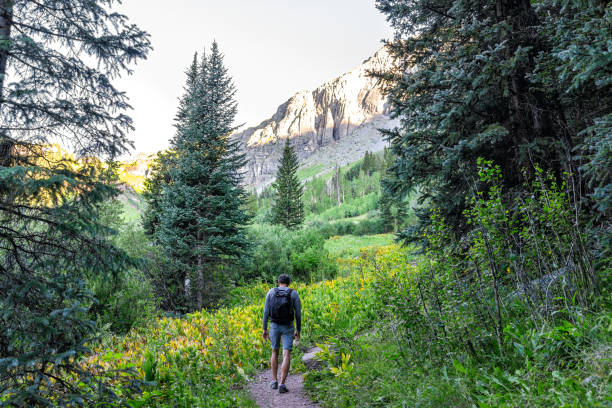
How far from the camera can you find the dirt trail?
4.90 metres

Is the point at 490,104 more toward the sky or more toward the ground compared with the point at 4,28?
more toward the ground

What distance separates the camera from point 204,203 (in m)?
13.4

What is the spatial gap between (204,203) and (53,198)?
9441mm

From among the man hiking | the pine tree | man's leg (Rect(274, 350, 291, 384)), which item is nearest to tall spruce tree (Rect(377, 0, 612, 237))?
the man hiking

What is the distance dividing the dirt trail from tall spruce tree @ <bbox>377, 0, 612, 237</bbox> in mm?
4016

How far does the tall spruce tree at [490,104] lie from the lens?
5086 mm

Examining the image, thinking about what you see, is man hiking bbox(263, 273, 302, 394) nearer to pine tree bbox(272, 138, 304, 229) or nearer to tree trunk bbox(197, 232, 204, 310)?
tree trunk bbox(197, 232, 204, 310)

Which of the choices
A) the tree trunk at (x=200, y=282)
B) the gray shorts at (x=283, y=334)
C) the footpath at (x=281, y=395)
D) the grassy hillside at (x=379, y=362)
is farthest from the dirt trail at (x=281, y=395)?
the tree trunk at (x=200, y=282)

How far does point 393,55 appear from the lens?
8586 mm

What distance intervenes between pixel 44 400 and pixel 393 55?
9600 mm

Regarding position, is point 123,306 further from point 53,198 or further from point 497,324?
point 497,324

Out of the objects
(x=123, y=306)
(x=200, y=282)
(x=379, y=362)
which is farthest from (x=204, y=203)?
(x=379, y=362)

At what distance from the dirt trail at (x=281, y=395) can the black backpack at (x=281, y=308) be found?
1161 millimetres

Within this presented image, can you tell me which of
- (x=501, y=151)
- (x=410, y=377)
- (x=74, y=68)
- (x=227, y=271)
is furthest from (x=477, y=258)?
(x=227, y=271)
